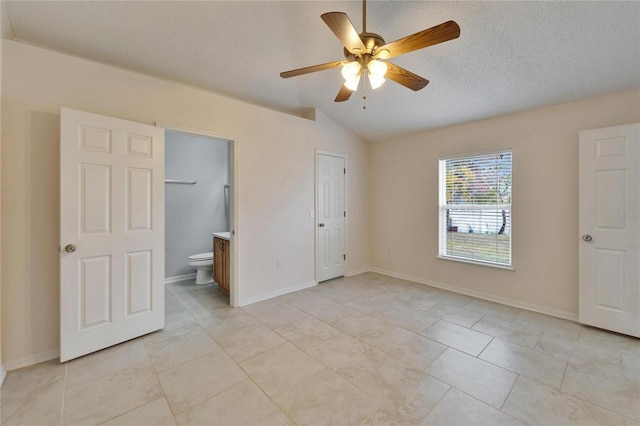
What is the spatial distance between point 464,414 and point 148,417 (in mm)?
1921

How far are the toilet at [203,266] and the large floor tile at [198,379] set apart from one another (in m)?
2.18

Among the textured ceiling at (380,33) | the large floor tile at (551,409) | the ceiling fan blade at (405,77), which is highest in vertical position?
the textured ceiling at (380,33)

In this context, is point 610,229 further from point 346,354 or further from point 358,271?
point 358,271

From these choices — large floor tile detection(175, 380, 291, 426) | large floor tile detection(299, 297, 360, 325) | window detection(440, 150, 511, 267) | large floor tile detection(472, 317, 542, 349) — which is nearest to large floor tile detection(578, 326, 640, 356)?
large floor tile detection(472, 317, 542, 349)

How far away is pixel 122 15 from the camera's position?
2125mm

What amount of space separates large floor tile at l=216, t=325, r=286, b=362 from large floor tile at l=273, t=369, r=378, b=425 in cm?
61

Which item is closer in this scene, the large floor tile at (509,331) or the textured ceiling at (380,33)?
the textured ceiling at (380,33)

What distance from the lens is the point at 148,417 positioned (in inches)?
64.3

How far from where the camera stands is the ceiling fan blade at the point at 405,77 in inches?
75.8

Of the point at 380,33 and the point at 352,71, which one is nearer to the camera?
the point at 352,71

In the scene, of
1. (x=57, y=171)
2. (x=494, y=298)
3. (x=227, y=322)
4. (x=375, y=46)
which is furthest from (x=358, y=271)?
(x=57, y=171)

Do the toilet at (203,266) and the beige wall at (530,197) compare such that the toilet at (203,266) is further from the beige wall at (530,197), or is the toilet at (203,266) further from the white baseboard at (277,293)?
the beige wall at (530,197)

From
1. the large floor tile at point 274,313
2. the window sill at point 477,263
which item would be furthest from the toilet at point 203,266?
the window sill at point 477,263

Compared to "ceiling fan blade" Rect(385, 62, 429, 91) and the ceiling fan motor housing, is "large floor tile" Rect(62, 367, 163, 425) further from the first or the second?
"ceiling fan blade" Rect(385, 62, 429, 91)
